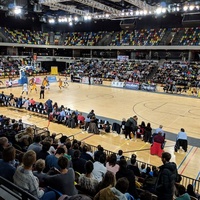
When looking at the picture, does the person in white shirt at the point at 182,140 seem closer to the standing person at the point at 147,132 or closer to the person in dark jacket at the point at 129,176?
the standing person at the point at 147,132

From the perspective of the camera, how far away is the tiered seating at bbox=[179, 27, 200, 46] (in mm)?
35459

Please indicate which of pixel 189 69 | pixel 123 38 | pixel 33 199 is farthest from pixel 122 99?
pixel 123 38

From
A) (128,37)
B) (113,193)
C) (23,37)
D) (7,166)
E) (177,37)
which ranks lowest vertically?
(113,193)

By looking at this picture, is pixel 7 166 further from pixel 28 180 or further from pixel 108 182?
pixel 108 182

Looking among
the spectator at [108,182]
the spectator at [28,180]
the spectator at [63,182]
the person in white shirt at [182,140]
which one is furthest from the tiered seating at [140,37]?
the spectator at [28,180]

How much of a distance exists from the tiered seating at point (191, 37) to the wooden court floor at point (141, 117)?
1530 cm

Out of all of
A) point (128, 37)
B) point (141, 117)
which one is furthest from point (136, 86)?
point (128, 37)

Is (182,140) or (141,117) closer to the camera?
(182,140)

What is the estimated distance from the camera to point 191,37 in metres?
36.9

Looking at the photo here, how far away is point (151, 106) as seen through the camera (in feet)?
65.6

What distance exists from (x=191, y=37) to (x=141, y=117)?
26.4m

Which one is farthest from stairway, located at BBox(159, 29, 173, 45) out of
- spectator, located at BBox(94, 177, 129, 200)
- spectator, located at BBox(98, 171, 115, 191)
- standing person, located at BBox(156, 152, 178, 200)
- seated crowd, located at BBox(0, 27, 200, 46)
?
spectator, located at BBox(94, 177, 129, 200)

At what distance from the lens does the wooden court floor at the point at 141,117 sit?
10.3 m

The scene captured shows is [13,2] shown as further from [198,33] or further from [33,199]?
[33,199]
